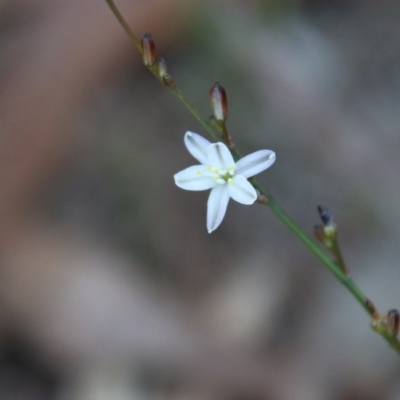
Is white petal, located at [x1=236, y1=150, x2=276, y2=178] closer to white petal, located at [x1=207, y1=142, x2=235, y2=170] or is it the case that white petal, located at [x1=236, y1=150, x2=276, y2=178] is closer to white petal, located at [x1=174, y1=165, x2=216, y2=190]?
white petal, located at [x1=207, y1=142, x2=235, y2=170]

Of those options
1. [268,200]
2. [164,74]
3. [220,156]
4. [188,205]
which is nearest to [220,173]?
[220,156]

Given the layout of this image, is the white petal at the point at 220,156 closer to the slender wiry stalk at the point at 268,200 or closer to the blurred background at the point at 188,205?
the slender wiry stalk at the point at 268,200

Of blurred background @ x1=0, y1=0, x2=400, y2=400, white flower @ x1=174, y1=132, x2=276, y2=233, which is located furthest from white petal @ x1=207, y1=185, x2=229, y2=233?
blurred background @ x1=0, y1=0, x2=400, y2=400

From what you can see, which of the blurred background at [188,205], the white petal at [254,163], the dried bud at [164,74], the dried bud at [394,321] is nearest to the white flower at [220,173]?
the white petal at [254,163]

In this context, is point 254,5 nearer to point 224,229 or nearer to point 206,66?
point 206,66

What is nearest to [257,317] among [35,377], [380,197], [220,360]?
[220,360]

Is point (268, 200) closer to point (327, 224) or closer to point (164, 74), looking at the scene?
point (327, 224)
